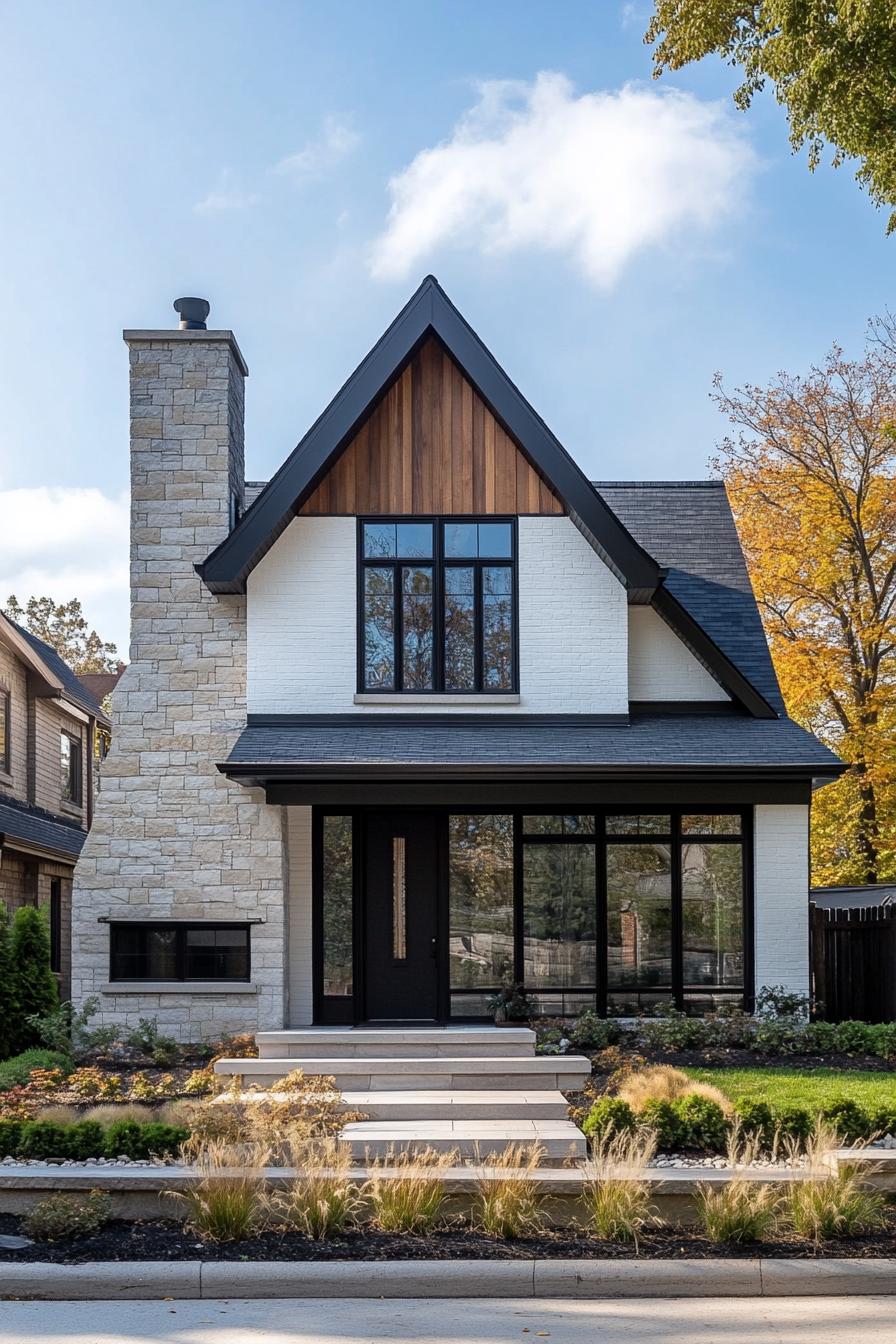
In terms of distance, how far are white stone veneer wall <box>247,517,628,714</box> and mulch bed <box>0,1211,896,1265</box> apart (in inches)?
325

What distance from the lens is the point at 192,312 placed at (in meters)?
16.0

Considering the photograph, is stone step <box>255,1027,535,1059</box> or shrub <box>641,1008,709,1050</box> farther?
shrub <box>641,1008,709,1050</box>

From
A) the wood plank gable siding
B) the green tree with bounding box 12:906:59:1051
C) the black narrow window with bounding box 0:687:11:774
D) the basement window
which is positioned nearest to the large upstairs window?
the wood plank gable siding

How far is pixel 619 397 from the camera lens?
1684 centimetres

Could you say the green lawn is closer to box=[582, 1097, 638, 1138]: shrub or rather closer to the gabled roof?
box=[582, 1097, 638, 1138]: shrub

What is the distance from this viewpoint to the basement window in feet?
48.1

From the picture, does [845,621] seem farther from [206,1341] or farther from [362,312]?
[206,1341]

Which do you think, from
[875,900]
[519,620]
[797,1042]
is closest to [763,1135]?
[797,1042]

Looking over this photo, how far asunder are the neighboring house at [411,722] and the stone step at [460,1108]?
372 cm

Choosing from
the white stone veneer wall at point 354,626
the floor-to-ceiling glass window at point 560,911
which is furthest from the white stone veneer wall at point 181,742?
the floor-to-ceiling glass window at point 560,911

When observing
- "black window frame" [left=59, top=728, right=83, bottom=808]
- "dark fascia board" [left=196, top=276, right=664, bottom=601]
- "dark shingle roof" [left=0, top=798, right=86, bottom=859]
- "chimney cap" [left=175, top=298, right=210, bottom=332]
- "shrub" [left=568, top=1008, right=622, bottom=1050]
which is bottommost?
"shrub" [left=568, top=1008, right=622, bottom=1050]

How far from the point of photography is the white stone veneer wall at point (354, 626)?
1530 centimetres

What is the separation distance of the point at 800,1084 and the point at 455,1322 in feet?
19.9

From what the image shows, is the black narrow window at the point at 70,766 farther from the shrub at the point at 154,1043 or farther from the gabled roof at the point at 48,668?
the shrub at the point at 154,1043
